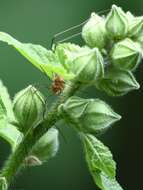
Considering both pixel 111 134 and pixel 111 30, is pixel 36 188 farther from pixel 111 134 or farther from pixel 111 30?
pixel 111 30

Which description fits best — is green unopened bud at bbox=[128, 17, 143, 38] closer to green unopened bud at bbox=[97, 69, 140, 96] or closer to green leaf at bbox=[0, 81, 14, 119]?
green unopened bud at bbox=[97, 69, 140, 96]

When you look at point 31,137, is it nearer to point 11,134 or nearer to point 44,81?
point 11,134

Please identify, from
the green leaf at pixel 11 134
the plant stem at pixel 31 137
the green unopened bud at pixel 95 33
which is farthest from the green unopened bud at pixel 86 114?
the green leaf at pixel 11 134

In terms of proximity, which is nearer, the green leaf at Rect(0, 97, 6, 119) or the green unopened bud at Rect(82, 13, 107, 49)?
the green unopened bud at Rect(82, 13, 107, 49)

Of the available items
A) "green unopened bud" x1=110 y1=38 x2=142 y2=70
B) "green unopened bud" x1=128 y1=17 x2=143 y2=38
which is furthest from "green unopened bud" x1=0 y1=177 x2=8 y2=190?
"green unopened bud" x1=128 y1=17 x2=143 y2=38

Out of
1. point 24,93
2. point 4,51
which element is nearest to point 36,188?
point 4,51
